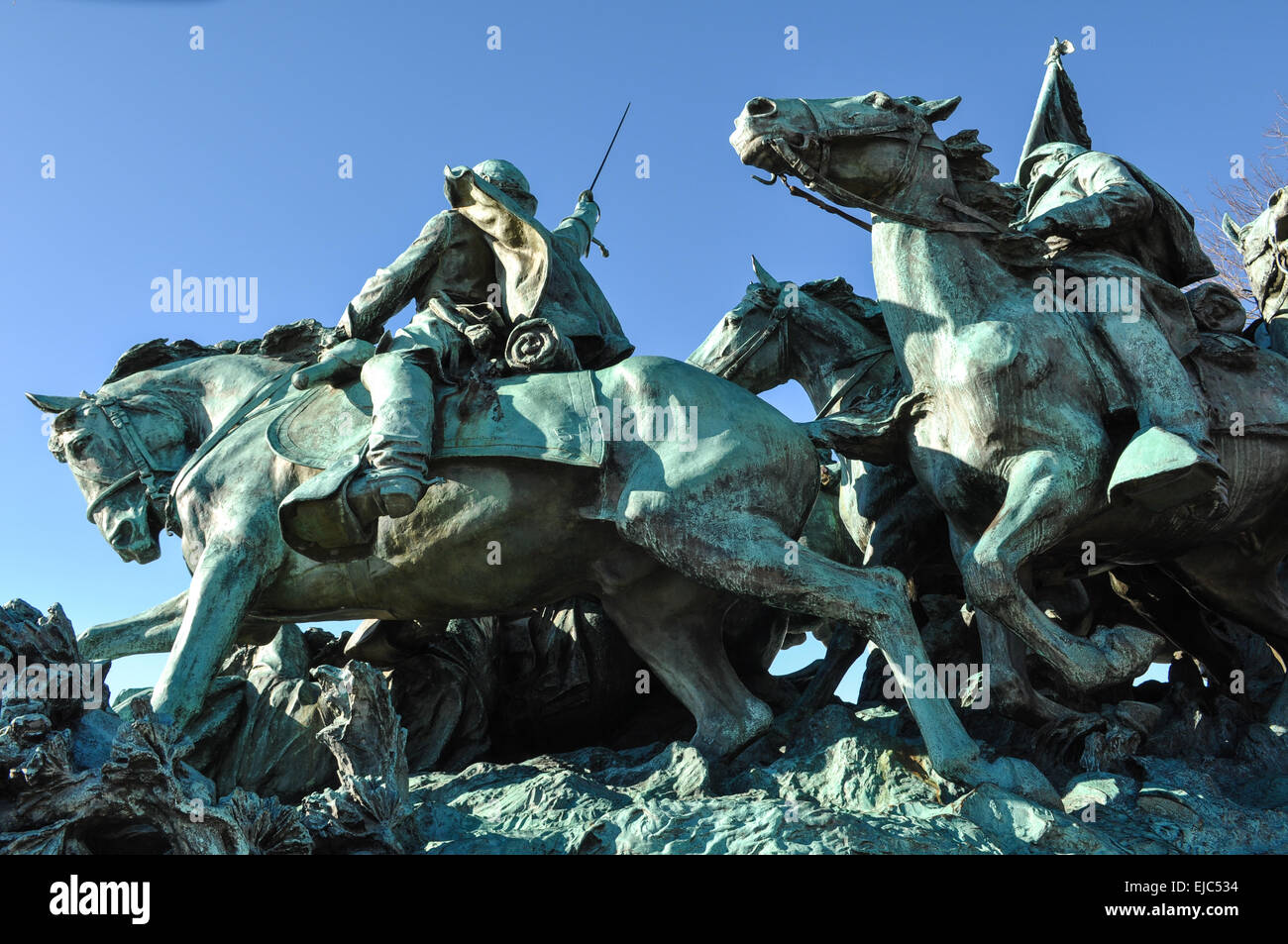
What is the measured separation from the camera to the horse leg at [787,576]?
5820 mm

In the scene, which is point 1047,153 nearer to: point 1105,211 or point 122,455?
point 1105,211

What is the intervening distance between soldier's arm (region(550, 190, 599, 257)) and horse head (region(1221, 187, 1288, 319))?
3604 millimetres

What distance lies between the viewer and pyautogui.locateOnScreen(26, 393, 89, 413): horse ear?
279 inches

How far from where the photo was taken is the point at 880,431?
21.4ft

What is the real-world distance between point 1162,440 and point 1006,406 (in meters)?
0.65

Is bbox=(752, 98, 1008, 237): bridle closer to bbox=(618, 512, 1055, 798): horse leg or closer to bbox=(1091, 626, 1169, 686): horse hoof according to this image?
bbox=(618, 512, 1055, 798): horse leg

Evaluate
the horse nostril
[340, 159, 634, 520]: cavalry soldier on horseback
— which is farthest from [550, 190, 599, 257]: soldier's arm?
the horse nostril

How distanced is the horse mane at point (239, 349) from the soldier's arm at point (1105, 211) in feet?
11.9

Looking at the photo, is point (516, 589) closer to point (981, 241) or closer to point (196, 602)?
point (196, 602)

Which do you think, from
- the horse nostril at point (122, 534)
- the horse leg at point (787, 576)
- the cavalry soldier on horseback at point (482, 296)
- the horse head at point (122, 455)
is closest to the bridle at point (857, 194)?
the cavalry soldier on horseback at point (482, 296)

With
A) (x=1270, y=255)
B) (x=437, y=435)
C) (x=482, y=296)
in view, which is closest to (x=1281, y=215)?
(x=1270, y=255)

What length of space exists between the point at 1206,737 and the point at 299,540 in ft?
14.0

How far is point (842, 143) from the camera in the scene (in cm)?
663
